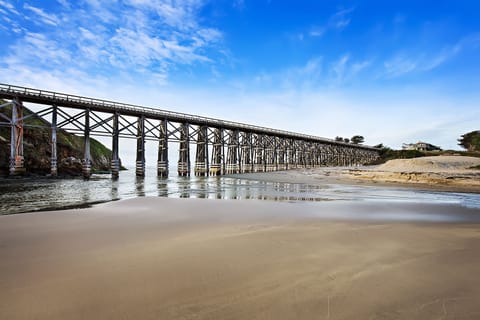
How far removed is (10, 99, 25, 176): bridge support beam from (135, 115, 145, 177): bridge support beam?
37.1ft

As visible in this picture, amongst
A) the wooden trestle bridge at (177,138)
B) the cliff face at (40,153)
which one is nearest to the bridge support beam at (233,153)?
the wooden trestle bridge at (177,138)

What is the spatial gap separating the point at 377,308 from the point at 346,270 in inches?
31.7

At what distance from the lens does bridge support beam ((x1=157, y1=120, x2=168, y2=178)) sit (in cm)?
3228

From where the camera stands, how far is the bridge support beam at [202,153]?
36969 mm

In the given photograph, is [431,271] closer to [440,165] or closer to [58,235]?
[58,235]

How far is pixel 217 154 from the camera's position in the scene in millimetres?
39875

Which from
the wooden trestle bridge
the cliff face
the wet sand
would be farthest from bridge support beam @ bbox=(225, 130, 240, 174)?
the wet sand

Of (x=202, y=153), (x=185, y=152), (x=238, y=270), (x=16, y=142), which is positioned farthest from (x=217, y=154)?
(x=238, y=270)

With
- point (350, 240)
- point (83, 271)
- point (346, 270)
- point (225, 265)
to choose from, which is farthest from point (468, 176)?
point (83, 271)

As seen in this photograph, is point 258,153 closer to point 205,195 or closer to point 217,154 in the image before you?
point 217,154

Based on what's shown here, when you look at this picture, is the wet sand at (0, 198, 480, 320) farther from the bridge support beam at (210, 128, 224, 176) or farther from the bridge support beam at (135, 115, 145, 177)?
the bridge support beam at (210, 128, 224, 176)

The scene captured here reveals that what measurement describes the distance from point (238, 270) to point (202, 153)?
3536 cm

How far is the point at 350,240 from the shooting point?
402 cm

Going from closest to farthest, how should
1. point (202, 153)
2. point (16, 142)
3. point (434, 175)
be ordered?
point (434, 175)
point (16, 142)
point (202, 153)
